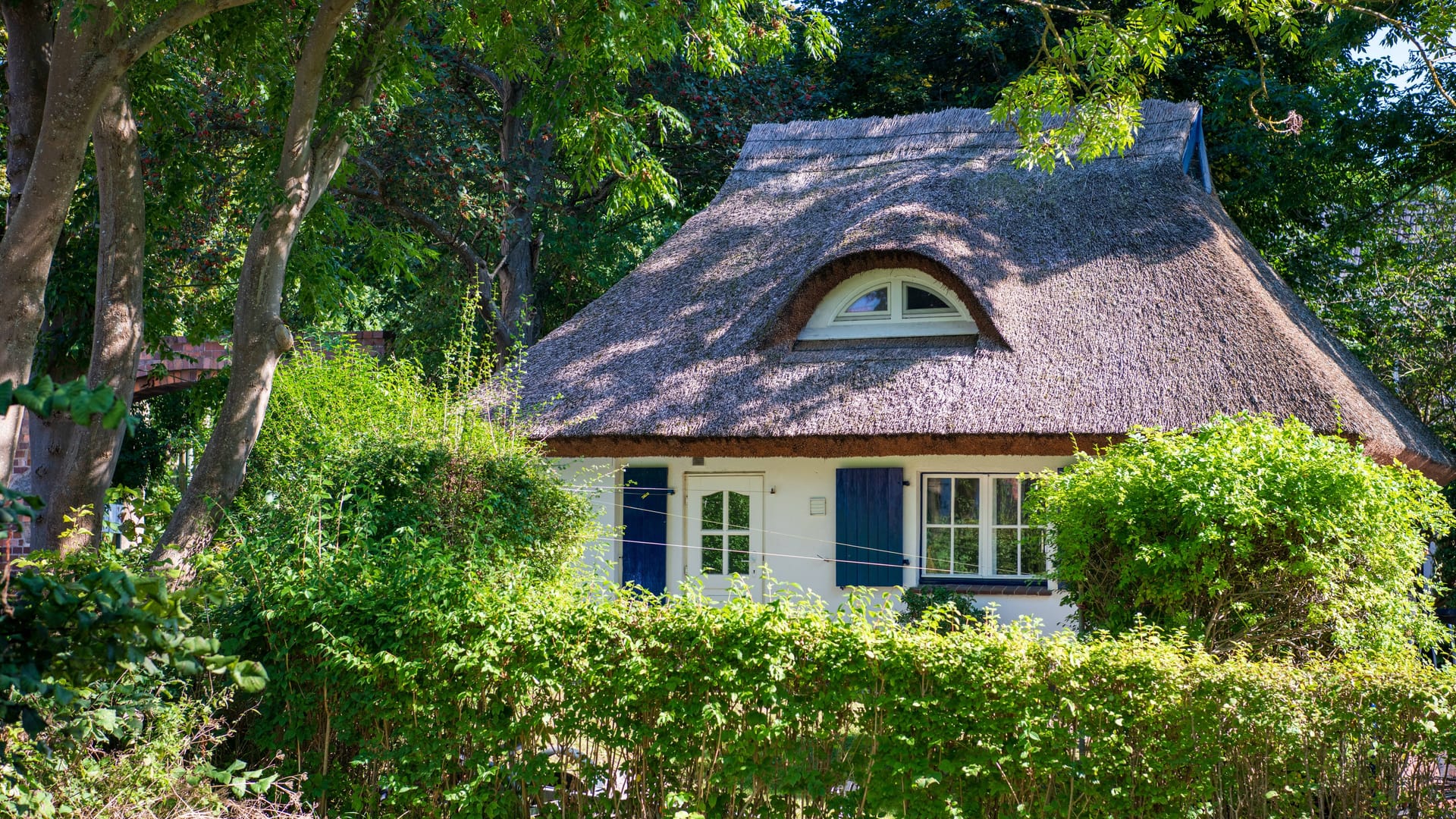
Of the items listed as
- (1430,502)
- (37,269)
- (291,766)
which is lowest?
(291,766)

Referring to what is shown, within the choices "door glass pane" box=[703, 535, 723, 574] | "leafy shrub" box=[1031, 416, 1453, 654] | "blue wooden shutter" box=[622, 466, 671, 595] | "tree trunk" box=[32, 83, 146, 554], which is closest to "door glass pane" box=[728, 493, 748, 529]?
"door glass pane" box=[703, 535, 723, 574]

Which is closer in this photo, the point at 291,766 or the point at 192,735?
the point at 192,735

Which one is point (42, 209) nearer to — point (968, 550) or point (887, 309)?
point (887, 309)

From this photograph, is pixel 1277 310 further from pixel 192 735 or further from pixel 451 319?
pixel 451 319

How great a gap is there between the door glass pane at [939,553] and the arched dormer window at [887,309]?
1.74 metres

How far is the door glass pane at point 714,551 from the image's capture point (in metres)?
10.4

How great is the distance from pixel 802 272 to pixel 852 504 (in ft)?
7.37

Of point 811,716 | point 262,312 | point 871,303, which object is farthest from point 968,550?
point 262,312

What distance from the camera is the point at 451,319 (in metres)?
16.8

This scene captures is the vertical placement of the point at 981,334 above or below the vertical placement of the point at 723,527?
above

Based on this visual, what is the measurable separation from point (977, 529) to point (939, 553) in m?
0.37

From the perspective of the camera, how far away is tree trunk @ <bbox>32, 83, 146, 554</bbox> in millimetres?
6309

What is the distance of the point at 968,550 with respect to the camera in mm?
9734

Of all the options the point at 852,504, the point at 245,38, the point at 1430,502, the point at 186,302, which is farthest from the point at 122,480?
the point at 1430,502
